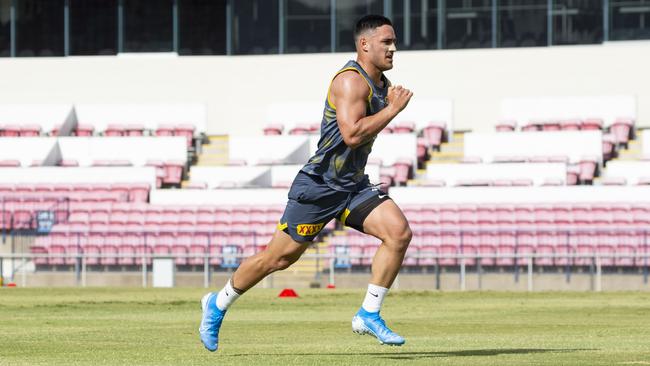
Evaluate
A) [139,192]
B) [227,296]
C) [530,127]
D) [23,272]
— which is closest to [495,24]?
[530,127]

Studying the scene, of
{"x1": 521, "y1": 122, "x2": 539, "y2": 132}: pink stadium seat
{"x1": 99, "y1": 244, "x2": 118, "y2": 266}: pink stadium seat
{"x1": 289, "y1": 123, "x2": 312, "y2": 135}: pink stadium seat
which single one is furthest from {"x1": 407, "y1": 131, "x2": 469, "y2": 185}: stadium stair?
{"x1": 99, "y1": 244, "x2": 118, "y2": 266}: pink stadium seat

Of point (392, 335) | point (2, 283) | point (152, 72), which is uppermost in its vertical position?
point (152, 72)

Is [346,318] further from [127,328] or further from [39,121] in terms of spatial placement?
[39,121]

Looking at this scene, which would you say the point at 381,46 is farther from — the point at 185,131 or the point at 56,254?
the point at 185,131

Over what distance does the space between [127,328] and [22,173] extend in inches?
916

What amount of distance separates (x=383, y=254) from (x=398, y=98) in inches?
41.7

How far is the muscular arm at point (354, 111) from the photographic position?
915cm

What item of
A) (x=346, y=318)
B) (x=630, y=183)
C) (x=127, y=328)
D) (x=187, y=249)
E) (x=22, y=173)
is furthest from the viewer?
(x=22, y=173)

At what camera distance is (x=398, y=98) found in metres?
9.19

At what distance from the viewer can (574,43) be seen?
1528 inches

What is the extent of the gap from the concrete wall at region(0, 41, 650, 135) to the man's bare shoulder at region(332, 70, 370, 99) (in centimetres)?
2957

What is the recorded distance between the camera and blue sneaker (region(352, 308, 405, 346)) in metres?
9.26

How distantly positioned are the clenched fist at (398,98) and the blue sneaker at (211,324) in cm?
192

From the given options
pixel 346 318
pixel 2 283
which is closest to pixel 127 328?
pixel 346 318
